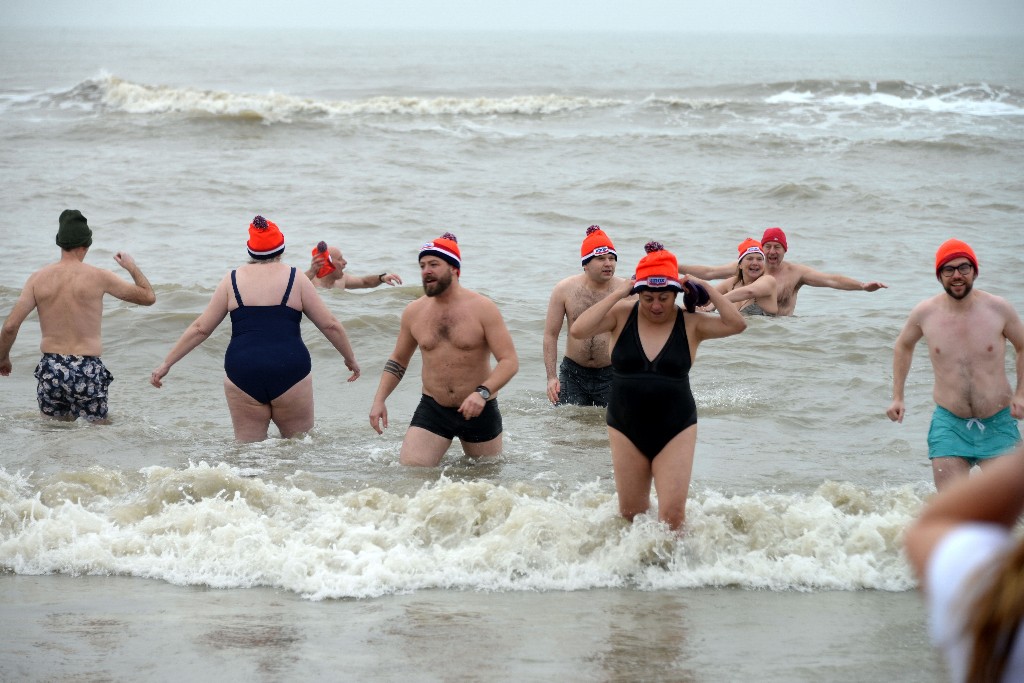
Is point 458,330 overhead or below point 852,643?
overhead

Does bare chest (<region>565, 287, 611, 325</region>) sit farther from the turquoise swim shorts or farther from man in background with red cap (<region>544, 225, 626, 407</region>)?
the turquoise swim shorts

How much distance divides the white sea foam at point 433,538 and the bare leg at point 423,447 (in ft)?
1.42

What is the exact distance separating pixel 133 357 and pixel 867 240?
11.7 meters

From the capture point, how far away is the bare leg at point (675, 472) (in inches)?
239

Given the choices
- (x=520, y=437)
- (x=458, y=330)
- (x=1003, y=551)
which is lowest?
Answer: (x=520, y=437)

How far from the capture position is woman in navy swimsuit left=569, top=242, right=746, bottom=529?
6.08m

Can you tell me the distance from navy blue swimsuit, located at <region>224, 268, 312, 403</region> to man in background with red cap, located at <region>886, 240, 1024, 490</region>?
4105 millimetres

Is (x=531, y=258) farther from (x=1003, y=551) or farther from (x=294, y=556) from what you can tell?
(x=1003, y=551)

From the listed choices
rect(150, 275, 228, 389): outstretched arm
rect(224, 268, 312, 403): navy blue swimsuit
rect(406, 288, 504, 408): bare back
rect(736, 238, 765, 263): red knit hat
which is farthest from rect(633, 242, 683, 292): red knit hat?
rect(736, 238, 765, 263): red knit hat

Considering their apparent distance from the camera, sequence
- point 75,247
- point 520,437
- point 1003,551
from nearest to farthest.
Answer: point 1003,551 < point 75,247 < point 520,437

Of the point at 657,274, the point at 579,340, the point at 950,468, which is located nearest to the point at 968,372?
the point at 950,468

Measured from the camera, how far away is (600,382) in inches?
374

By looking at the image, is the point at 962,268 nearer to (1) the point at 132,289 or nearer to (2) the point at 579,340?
(2) the point at 579,340

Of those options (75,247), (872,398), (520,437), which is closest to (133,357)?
(75,247)
